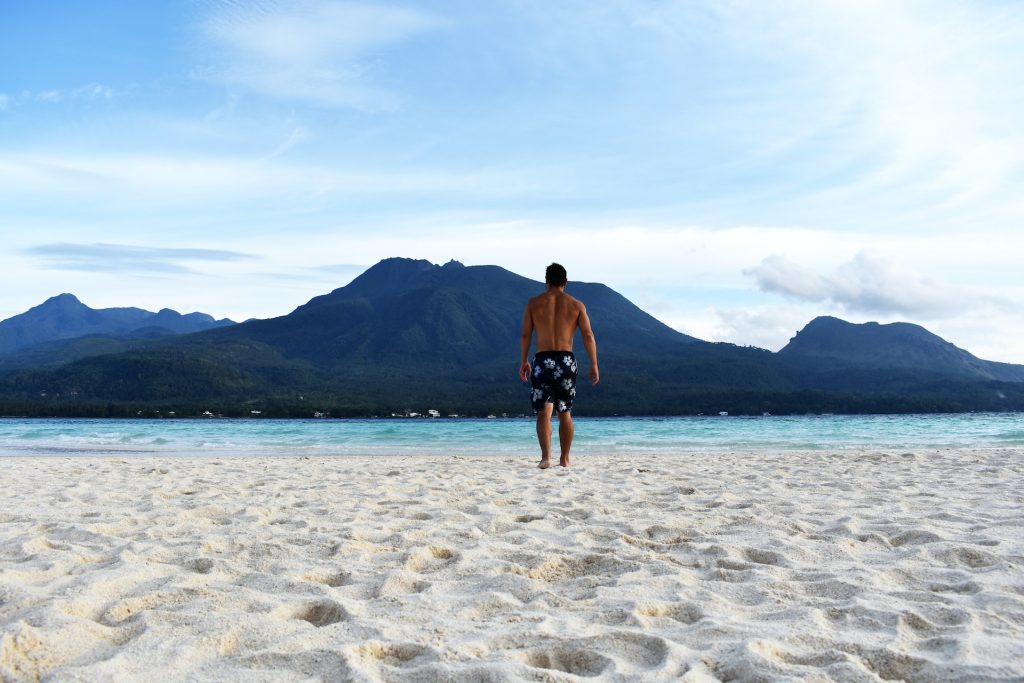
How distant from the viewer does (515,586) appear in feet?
11.0

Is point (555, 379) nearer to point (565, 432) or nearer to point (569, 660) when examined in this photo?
point (565, 432)

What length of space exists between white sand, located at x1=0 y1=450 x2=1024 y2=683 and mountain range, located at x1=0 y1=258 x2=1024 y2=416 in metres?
59.1

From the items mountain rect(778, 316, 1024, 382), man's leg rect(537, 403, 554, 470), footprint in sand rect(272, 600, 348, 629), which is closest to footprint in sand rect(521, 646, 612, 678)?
footprint in sand rect(272, 600, 348, 629)

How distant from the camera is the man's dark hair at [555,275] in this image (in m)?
8.30

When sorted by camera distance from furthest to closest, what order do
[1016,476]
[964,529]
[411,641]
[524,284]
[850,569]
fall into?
[524,284] < [1016,476] < [964,529] < [850,569] < [411,641]

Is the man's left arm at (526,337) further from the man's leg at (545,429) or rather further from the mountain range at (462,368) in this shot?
the mountain range at (462,368)

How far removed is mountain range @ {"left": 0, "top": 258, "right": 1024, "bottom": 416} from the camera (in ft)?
244

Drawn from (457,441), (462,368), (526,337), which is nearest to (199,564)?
(526,337)

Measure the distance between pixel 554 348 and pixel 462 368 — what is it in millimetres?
105190

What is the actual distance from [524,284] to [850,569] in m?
155

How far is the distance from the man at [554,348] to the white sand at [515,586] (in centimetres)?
217

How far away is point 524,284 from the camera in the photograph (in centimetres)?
15838

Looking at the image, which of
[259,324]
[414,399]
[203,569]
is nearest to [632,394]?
[414,399]

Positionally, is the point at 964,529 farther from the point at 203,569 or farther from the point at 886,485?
the point at 203,569
